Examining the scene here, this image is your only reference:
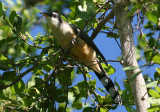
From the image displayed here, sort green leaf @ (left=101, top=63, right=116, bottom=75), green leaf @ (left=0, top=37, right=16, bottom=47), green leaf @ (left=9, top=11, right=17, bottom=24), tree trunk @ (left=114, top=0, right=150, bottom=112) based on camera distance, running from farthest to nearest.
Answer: green leaf @ (left=101, top=63, right=116, bottom=75)
green leaf @ (left=0, top=37, right=16, bottom=47)
green leaf @ (left=9, top=11, right=17, bottom=24)
tree trunk @ (left=114, top=0, right=150, bottom=112)

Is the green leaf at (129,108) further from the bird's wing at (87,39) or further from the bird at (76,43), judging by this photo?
the bird's wing at (87,39)

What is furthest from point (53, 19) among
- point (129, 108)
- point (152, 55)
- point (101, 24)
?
point (152, 55)

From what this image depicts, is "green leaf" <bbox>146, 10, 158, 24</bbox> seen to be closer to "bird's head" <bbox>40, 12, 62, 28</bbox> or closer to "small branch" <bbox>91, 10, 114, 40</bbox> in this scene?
"small branch" <bbox>91, 10, 114, 40</bbox>

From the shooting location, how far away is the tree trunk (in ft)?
7.55

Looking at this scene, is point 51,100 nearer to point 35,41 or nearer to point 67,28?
point 35,41

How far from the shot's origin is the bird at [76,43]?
3.45 meters

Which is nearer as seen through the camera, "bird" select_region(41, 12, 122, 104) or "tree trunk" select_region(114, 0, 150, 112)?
"tree trunk" select_region(114, 0, 150, 112)

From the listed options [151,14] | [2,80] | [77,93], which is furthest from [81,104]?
[151,14]

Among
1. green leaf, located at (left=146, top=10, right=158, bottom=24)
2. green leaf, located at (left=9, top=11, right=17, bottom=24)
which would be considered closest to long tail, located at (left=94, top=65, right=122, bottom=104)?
green leaf, located at (left=9, top=11, right=17, bottom=24)

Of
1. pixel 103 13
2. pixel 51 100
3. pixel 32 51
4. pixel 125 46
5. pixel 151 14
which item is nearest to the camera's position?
pixel 151 14

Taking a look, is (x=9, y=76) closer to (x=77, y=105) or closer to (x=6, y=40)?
(x=6, y=40)

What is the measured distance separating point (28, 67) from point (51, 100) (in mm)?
530

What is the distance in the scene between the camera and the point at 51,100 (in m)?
3.03

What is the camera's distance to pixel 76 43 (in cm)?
358
